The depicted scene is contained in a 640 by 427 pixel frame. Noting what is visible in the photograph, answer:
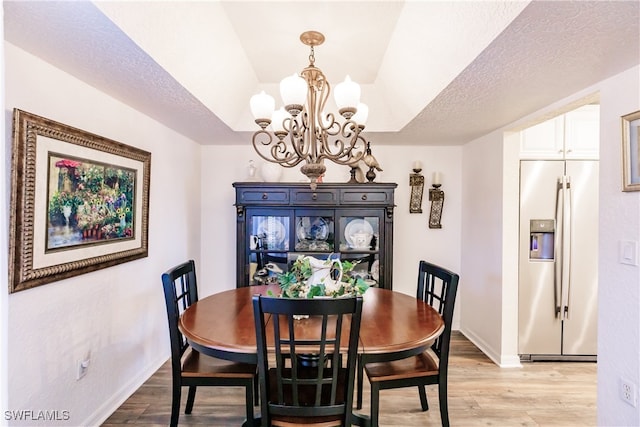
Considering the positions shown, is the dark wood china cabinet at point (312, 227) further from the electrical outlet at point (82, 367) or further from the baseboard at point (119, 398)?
the electrical outlet at point (82, 367)

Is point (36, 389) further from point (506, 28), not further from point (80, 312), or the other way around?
point (506, 28)

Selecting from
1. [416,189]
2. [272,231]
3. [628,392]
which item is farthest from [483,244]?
[272,231]

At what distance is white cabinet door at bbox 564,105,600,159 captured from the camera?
2.85 m

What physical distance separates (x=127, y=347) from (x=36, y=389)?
2.51 ft

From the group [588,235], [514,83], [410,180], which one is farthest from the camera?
[410,180]

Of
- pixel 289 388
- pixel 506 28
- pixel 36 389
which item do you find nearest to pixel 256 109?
pixel 506 28

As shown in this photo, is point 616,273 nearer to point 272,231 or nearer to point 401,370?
point 401,370

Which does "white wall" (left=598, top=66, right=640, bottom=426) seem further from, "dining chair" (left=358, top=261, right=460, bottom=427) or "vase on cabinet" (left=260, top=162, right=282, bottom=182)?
"vase on cabinet" (left=260, top=162, right=282, bottom=182)

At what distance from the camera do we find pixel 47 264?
170 centimetres

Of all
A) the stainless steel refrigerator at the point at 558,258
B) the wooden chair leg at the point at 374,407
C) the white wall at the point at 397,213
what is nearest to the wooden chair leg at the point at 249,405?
the wooden chair leg at the point at 374,407

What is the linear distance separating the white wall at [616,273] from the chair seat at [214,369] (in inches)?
77.7

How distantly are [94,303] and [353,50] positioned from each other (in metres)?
2.41

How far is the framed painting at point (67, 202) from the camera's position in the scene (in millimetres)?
1547

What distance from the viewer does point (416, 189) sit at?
3.73 m
